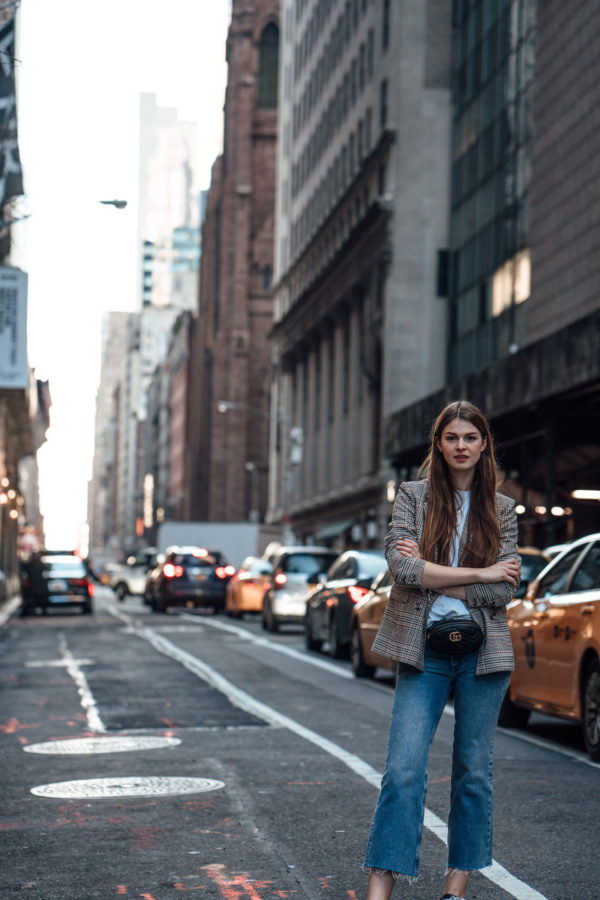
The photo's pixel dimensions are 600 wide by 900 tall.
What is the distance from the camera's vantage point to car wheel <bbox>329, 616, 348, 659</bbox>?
21.4 meters

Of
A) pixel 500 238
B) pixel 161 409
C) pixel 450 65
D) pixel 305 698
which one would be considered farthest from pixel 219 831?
pixel 161 409

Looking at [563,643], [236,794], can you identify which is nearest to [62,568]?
[563,643]

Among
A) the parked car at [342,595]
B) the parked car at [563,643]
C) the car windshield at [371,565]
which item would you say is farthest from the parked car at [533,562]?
the parked car at [563,643]

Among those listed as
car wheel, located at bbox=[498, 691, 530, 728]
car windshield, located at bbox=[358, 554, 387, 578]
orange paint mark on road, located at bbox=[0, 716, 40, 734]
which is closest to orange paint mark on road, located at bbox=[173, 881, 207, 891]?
orange paint mark on road, located at bbox=[0, 716, 40, 734]

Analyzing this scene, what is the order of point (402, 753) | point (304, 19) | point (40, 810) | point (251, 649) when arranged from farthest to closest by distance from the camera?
point (304, 19) < point (251, 649) < point (40, 810) < point (402, 753)

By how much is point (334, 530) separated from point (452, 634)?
61.5 meters

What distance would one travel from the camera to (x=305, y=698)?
1541 cm

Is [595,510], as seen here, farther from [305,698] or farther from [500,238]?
[305,698]

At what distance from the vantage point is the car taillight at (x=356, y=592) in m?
20.2

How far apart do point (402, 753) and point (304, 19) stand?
83.7m

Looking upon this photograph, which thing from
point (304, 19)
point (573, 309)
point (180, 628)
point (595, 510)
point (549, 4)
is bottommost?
point (180, 628)

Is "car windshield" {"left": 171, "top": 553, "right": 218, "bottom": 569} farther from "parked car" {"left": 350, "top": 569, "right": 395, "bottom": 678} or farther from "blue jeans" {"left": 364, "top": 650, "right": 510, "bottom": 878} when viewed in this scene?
"blue jeans" {"left": 364, "top": 650, "right": 510, "bottom": 878}

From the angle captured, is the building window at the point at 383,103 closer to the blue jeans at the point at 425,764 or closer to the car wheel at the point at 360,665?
the car wheel at the point at 360,665

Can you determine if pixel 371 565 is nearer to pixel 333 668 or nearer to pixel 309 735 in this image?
pixel 333 668
